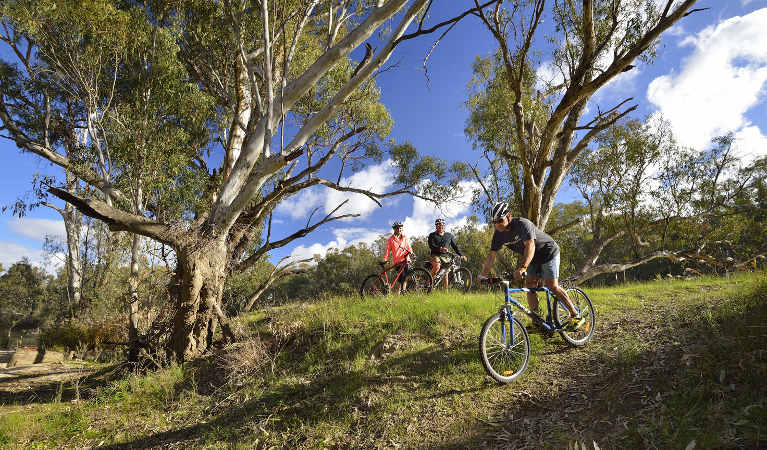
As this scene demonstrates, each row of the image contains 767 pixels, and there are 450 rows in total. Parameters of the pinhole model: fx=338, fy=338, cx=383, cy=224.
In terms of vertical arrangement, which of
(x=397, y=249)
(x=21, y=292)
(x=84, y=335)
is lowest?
(x=84, y=335)

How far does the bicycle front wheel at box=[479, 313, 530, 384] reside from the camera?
427 centimetres

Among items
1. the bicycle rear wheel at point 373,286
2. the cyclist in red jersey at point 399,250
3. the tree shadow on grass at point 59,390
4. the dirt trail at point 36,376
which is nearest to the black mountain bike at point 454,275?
the cyclist in red jersey at point 399,250

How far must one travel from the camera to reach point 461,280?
10.4 m

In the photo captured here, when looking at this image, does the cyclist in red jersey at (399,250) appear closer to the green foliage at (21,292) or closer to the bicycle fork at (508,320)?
the bicycle fork at (508,320)

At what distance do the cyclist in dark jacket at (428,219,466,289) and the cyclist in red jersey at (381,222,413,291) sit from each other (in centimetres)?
70

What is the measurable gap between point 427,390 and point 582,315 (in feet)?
8.64

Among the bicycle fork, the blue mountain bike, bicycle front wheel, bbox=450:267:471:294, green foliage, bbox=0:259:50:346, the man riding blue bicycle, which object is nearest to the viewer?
the blue mountain bike

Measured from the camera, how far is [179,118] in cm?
1099

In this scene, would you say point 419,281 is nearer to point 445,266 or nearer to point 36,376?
point 445,266

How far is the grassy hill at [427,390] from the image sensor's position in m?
3.29

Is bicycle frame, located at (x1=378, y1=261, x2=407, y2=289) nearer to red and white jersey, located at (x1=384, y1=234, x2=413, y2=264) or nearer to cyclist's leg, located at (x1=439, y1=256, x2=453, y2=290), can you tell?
red and white jersey, located at (x1=384, y1=234, x2=413, y2=264)

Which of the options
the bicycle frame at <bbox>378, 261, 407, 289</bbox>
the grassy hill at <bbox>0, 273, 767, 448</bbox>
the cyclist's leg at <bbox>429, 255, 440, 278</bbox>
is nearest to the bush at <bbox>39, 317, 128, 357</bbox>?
the grassy hill at <bbox>0, 273, 767, 448</bbox>

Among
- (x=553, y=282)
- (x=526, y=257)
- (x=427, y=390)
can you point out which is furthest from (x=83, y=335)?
(x=553, y=282)

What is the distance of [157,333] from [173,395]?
1.97m
